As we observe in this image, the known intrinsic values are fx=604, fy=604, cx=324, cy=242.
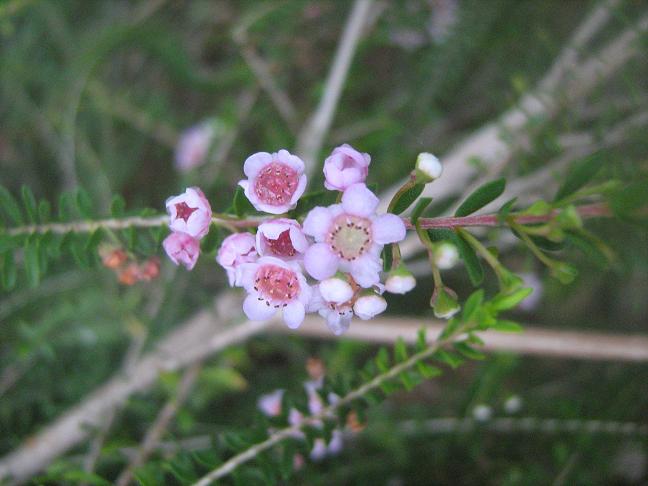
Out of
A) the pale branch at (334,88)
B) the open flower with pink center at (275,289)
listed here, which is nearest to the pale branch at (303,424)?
the open flower with pink center at (275,289)

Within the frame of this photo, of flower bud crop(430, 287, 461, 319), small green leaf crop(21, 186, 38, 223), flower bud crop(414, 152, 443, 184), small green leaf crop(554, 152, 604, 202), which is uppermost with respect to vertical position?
small green leaf crop(21, 186, 38, 223)

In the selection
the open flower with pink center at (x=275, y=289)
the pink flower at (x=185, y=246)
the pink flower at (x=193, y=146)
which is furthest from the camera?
the pink flower at (x=193, y=146)

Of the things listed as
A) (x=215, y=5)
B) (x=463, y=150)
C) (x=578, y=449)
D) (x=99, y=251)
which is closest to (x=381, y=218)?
(x=99, y=251)

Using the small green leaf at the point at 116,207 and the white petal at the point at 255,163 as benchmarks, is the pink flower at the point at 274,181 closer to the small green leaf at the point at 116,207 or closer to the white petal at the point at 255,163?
the white petal at the point at 255,163

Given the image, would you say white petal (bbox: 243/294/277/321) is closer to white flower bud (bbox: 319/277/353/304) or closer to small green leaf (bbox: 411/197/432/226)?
white flower bud (bbox: 319/277/353/304)

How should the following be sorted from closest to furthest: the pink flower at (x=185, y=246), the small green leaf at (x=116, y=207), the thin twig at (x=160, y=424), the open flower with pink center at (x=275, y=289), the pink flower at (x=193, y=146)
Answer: the open flower with pink center at (x=275, y=289) → the pink flower at (x=185, y=246) → the small green leaf at (x=116, y=207) → the thin twig at (x=160, y=424) → the pink flower at (x=193, y=146)

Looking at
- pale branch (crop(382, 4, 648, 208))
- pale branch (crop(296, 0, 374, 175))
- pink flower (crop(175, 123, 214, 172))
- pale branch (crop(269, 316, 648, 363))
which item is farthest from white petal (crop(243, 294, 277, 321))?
pink flower (crop(175, 123, 214, 172))

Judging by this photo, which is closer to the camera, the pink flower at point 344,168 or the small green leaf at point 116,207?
the pink flower at point 344,168
